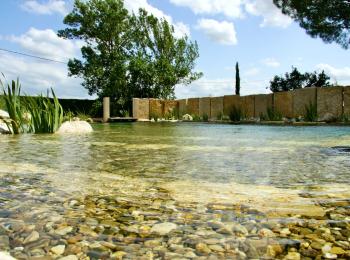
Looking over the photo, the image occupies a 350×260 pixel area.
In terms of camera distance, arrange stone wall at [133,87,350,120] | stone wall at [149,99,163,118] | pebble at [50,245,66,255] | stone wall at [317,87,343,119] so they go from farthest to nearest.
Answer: stone wall at [149,99,163,118]
stone wall at [133,87,350,120]
stone wall at [317,87,343,119]
pebble at [50,245,66,255]

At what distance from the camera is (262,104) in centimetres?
1474

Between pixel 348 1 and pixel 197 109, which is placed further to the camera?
pixel 197 109

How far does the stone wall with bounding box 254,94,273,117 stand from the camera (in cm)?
1431

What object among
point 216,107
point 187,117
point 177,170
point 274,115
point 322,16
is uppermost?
point 322,16

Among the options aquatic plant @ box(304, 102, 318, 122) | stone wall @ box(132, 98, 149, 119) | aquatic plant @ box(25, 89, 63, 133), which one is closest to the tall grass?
aquatic plant @ box(25, 89, 63, 133)

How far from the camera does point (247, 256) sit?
105 cm

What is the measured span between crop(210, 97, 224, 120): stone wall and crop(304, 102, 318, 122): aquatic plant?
16.5 feet

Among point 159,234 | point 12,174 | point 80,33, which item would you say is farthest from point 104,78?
point 159,234

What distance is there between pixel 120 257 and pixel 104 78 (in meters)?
20.9

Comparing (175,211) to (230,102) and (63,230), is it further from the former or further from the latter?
(230,102)

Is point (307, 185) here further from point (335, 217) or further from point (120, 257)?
point (120, 257)

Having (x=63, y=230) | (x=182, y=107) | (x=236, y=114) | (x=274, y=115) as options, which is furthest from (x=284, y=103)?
(x=63, y=230)

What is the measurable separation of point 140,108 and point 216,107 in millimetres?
4713

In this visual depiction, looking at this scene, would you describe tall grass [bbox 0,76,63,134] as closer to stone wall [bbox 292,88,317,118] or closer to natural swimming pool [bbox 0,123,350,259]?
natural swimming pool [bbox 0,123,350,259]
